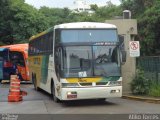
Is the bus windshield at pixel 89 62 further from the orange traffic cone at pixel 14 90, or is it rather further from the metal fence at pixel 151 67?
the metal fence at pixel 151 67

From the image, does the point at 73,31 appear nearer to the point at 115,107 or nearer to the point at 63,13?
the point at 115,107

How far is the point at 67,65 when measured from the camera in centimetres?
1773

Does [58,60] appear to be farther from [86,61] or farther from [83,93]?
[83,93]

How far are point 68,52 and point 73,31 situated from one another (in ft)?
3.30

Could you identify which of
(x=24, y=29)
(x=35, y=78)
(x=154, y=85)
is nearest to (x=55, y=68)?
(x=154, y=85)

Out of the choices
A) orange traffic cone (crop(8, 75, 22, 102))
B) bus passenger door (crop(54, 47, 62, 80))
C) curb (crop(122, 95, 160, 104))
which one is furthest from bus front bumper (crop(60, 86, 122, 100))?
orange traffic cone (crop(8, 75, 22, 102))

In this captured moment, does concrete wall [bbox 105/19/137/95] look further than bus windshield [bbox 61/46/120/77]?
Yes

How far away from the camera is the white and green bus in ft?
57.7

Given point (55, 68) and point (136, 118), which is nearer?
point (136, 118)

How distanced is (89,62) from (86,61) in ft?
0.40

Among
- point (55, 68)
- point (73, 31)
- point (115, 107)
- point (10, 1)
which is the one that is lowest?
point (115, 107)

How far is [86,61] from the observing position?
58.7 ft

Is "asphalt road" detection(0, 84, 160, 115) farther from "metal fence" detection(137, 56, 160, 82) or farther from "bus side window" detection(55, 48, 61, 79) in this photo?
"metal fence" detection(137, 56, 160, 82)

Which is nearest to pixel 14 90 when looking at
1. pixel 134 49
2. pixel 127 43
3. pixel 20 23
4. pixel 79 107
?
pixel 79 107
